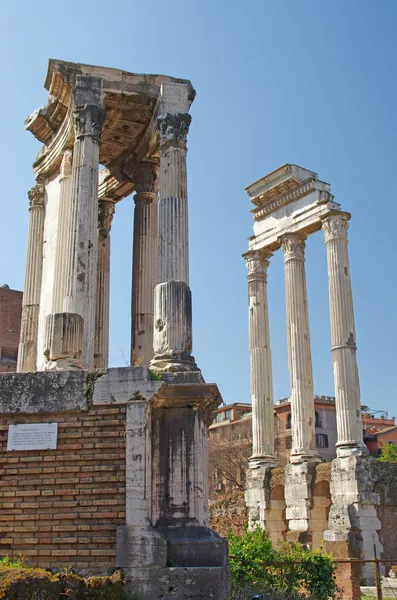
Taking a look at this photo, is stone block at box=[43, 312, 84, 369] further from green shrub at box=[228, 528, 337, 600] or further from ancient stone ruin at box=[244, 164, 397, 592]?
ancient stone ruin at box=[244, 164, 397, 592]

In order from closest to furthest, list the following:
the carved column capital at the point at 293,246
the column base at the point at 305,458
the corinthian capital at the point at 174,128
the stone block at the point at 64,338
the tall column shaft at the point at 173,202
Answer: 1. the stone block at the point at 64,338
2. the tall column shaft at the point at 173,202
3. the corinthian capital at the point at 174,128
4. the column base at the point at 305,458
5. the carved column capital at the point at 293,246

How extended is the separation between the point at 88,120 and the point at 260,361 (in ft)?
57.2

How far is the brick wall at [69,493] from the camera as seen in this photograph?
8.14 m

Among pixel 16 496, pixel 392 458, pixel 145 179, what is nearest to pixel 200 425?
pixel 16 496

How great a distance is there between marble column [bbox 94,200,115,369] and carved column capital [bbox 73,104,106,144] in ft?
11.1

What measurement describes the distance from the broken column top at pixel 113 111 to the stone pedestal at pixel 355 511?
12.9 meters

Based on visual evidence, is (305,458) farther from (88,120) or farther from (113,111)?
(88,120)

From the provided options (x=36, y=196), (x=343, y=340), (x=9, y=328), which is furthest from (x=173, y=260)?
(x=9, y=328)

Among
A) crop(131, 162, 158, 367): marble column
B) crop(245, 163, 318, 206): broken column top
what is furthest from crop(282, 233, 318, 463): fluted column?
crop(131, 162, 158, 367): marble column

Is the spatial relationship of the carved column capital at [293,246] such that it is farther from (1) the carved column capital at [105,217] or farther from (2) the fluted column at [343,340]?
(1) the carved column capital at [105,217]

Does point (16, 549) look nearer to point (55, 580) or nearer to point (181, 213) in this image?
point (55, 580)

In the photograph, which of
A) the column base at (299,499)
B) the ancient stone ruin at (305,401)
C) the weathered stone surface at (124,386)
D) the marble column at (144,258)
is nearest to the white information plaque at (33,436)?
the weathered stone surface at (124,386)

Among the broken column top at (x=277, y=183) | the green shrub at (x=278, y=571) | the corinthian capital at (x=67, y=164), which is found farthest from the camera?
the broken column top at (x=277, y=183)

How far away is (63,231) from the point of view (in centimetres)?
1166
